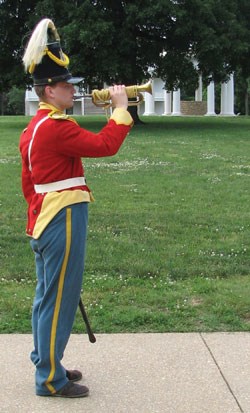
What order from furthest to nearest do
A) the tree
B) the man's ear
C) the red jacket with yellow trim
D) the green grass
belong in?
the tree → the green grass → the man's ear → the red jacket with yellow trim

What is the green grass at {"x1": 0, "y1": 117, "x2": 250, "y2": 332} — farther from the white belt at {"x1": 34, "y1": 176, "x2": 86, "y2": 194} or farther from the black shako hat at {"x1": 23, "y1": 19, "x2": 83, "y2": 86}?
the black shako hat at {"x1": 23, "y1": 19, "x2": 83, "y2": 86}

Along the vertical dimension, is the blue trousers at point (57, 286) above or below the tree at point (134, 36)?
below

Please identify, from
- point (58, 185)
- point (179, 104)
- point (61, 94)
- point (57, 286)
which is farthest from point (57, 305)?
point (179, 104)

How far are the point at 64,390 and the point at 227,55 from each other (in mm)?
27312

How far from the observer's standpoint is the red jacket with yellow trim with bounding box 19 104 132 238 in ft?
10.6

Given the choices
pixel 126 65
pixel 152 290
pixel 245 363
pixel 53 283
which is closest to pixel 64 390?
pixel 53 283

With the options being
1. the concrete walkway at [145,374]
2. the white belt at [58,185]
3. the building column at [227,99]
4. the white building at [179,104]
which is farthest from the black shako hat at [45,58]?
the building column at [227,99]

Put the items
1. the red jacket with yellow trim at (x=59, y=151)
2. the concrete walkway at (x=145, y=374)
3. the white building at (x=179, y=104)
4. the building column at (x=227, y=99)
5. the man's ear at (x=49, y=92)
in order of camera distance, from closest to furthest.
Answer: the red jacket with yellow trim at (x=59, y=151) < the man's ear at (x=49, y=92) < the concrete walkway at (x=145, y=374) < the white building at (x=179, y=104) < the building column at (x=227, y=99)

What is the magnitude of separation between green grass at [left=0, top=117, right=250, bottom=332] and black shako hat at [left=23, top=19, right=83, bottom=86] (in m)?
2.29

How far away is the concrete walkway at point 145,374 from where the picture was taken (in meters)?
3.54

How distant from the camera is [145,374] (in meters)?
3.95

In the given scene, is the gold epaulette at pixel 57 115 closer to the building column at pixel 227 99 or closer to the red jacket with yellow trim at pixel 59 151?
the red jacket with yellow trim at pixel 59 151

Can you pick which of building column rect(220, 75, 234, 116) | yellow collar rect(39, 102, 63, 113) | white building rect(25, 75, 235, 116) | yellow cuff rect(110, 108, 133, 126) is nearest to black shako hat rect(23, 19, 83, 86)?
yellow collar rect(39, 102, 63, 113)

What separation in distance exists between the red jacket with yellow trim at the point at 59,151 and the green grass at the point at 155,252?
1.74 metres
